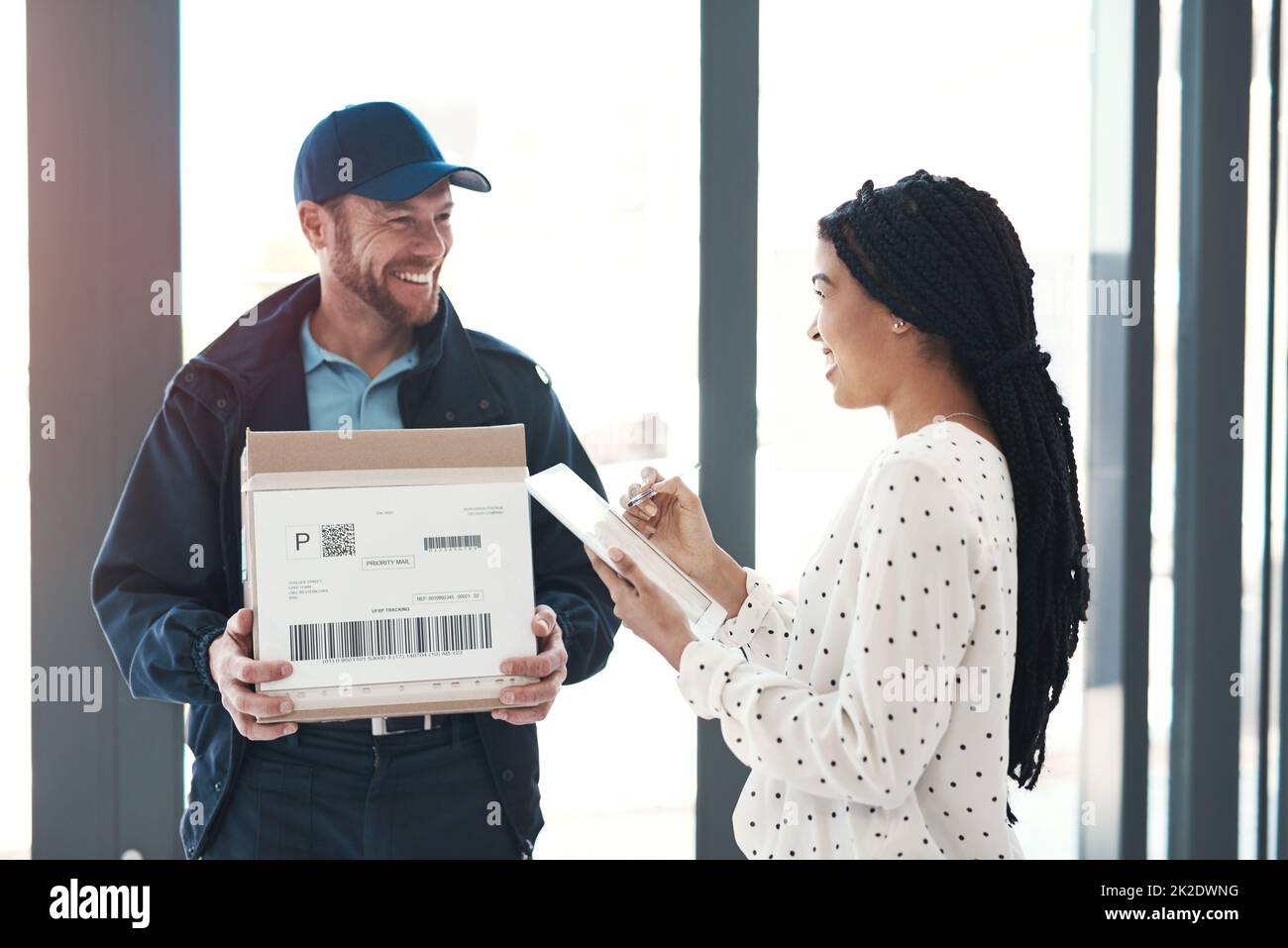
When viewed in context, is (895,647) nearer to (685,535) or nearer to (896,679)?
(896,679)

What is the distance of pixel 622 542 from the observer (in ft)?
4.17

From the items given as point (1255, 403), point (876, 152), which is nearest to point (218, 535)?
point (876, 152)

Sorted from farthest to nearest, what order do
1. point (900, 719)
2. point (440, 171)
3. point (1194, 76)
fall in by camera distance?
point (1194, 76) < point (440, 171) < point (900, 719)

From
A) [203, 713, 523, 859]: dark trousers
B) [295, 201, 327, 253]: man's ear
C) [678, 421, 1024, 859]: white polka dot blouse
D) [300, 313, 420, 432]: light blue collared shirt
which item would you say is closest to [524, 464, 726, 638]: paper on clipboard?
[678, 421, 1024, 859]: white polka dot blouse

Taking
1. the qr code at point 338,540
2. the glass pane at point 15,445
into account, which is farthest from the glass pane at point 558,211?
the qr code at point 338,540

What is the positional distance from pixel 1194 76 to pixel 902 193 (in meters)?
1.29

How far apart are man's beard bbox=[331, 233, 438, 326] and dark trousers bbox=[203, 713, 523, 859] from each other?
0.65 metres

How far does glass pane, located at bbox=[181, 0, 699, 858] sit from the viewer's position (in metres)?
1.68

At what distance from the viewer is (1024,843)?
206 cm

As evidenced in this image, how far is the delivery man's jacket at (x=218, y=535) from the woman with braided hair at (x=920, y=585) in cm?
44

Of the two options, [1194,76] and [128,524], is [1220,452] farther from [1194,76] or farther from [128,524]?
[128,524]

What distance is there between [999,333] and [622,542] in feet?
1.74

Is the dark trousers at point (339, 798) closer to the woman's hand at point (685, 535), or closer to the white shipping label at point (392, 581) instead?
the white shipping label at point (392, 581)
